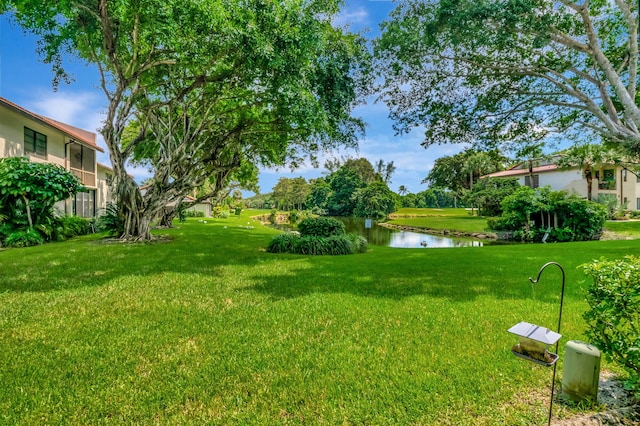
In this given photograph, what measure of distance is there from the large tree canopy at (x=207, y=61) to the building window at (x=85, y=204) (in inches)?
380

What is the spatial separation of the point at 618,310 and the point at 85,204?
2563 cm

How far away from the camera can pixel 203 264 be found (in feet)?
26.2

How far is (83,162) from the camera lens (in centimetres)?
2039

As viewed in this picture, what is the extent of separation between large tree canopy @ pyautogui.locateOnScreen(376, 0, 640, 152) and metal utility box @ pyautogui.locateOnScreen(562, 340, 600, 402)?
6.85 meters

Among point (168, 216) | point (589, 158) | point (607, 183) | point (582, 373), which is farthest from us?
point (607, 183)

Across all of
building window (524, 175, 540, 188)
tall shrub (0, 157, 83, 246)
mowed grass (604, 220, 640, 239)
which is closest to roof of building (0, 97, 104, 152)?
tall shrub (0, 157, 83, 246)

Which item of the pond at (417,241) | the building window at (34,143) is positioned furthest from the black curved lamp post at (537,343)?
the building window at (34,143)

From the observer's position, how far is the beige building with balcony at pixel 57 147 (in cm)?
1353

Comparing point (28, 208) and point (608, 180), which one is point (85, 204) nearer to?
point (28, 208)

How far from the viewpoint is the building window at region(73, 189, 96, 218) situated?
19484mm

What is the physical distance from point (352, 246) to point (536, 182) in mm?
35931

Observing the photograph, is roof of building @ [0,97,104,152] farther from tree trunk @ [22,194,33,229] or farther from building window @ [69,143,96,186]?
tree trunk @ [22,194,33,229]

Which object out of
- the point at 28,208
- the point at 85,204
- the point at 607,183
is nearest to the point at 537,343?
the point at 28,208

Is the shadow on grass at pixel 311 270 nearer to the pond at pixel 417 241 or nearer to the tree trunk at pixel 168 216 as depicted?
the tree trunk at pixel 168 216
